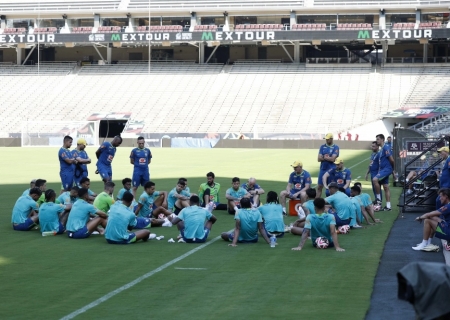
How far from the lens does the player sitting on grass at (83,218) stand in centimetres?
1576

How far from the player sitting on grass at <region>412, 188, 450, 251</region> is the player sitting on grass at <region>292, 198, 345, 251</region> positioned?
1518 mm

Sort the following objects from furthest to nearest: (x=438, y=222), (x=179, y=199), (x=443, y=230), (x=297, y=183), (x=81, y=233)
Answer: (x=297, y=183), (x=179, y=199), (x=81, y=233), (x=438, y=222), (x=443, y=230)

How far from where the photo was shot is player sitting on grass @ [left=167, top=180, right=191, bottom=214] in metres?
18.8

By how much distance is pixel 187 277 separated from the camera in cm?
1223

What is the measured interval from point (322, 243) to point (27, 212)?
21.7ft

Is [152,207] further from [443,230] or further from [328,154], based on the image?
[443,230]

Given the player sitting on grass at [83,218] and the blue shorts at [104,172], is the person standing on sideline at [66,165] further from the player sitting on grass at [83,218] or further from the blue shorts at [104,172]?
the player sitting on grass at [83,218]

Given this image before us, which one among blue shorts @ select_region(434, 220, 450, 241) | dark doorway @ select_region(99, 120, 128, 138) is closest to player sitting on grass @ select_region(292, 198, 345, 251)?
blue shorts @ select_region(434, 220, 450, 241)

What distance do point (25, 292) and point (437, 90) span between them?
60092 mm

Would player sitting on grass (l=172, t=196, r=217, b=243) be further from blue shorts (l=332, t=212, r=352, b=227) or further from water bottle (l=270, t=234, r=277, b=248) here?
blue shorts (l=332, t=212, r=352, b=227)

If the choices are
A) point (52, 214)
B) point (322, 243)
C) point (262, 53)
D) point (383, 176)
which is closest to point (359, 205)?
point (383, 176)

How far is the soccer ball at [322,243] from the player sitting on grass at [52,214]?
5.16m

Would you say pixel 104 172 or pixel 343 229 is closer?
pixel 343 229

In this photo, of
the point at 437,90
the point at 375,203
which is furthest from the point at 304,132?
the point at 375,203
